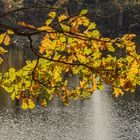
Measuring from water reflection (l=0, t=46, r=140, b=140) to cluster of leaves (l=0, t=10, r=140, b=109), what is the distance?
4487 centimetres

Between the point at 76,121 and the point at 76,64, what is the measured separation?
2097 inches

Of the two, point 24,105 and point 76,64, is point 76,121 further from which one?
point 76,64

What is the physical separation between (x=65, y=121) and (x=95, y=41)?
52882 millimetres

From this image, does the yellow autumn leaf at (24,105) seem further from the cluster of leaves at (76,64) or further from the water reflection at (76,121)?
the water reflection at (76,121)

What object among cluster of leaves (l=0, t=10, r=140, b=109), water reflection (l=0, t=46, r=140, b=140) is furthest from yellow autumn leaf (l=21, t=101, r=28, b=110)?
water reflection (l=0, t=46, r=140, b=140)

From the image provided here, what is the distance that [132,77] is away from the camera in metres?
7.23

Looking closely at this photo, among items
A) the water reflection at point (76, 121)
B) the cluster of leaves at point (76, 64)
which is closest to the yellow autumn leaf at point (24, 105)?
the cluster of leaves at point (76, 64)

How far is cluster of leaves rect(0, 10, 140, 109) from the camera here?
6.89 metres

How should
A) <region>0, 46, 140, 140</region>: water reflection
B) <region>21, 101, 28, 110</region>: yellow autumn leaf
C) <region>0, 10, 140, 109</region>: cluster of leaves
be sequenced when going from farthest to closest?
1. <region>0, 46, 140, 140</region>: water reflection
2. <region>21, 101, 28, 110</region>: yellow autumn leaf
3. <region>0, 10, 140, 109</region>: cluster of leaves

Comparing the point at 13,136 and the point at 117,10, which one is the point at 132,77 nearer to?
the point at 13,136

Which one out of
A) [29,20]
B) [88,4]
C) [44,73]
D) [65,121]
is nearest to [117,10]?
[88,4]

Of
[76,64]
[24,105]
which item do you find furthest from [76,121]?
[76,64]

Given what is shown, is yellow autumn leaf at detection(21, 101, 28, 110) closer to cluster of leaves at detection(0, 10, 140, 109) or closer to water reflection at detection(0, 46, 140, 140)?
cluster of leaves at detection(0, 10, 140, 109)

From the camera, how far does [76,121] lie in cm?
5969
